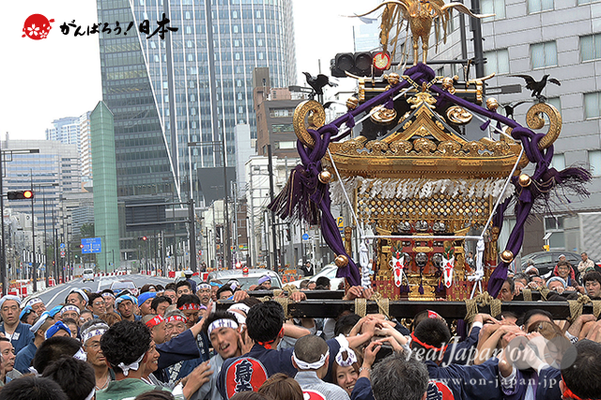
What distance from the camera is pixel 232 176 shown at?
4584 inches

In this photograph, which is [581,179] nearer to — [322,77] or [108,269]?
[322,77]

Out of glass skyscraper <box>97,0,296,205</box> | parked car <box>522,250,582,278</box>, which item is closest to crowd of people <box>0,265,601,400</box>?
parked car <box>522,250,582,278</box>

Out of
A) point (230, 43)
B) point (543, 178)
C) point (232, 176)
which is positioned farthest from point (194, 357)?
point (230, 43)

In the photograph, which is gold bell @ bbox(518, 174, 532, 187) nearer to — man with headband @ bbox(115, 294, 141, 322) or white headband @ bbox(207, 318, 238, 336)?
white headband @ bbox(207, 318, 238, 336)

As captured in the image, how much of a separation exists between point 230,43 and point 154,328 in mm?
189521

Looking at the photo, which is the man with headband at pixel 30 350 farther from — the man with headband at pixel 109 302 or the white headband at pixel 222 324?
the man with headband at pixel 109 302

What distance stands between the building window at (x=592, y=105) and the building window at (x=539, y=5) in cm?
456

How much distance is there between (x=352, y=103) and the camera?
27.7 feet

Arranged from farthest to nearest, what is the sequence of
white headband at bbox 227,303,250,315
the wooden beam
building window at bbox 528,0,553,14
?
building window at bbox 528,0,553,14 < white headband at bbox 227,303,250,315 < the wooden beam

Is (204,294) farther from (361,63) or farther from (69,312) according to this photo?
(361,63)

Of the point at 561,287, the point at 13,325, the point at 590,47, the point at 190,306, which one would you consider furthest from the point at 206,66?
the point at 190,306

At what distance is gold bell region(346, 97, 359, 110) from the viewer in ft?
27.6

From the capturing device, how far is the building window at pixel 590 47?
114 ft

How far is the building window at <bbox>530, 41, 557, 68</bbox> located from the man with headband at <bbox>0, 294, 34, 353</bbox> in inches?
1211
